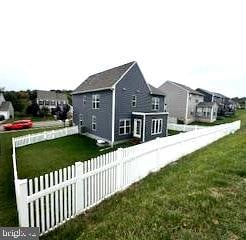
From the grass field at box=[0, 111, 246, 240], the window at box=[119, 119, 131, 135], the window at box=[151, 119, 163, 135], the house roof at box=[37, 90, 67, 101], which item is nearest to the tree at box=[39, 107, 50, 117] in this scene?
the house roof at box=[37, 90, 67, 101]

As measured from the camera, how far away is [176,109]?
3972cm

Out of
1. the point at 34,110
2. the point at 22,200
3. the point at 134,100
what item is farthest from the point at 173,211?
the point at 34,110

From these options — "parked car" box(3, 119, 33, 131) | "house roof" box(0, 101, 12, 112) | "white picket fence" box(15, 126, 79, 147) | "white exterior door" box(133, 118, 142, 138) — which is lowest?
"parked car" box(3, 119, 33, 131)

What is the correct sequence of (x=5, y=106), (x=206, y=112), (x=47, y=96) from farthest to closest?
(x=47, y=96), (x=5, y=106), (x=206, y=112)

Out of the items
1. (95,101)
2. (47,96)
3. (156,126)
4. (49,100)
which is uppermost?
(47,96)

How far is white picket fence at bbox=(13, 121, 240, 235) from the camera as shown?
4309 mm

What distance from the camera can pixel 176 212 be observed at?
4297 mm

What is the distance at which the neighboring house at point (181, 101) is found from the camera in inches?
1516

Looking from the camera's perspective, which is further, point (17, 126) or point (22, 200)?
point (17, 126)

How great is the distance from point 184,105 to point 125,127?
819 inches

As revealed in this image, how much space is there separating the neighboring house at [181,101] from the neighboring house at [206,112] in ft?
3.76

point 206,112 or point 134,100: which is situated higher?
point 134,100

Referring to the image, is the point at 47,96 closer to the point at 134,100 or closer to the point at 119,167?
the point at 134,100

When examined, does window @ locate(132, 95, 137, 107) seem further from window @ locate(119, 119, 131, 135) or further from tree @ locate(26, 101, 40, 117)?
tree @ locate(26, 101, 40, 117)
